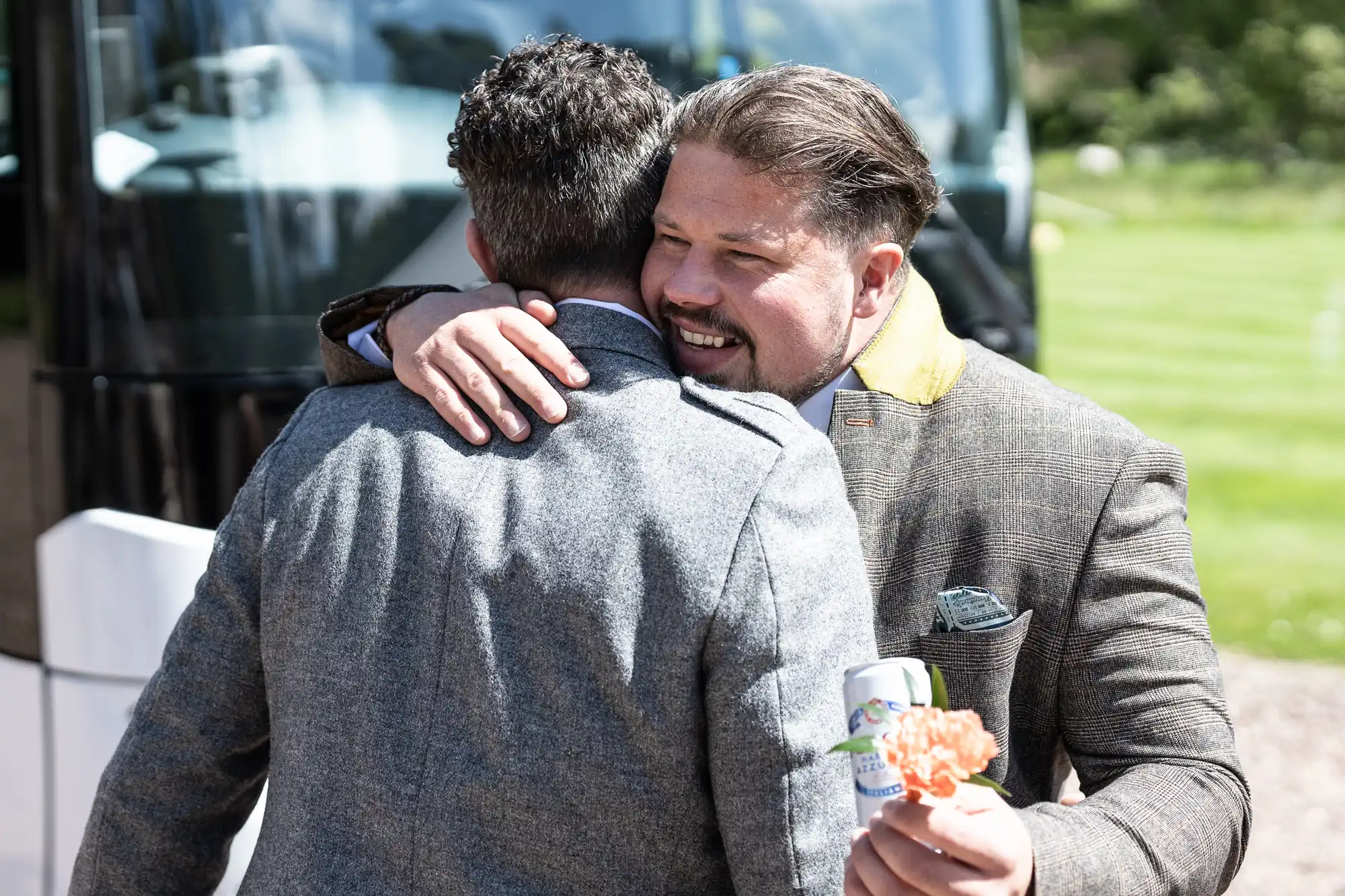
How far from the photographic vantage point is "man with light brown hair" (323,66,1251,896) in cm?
200

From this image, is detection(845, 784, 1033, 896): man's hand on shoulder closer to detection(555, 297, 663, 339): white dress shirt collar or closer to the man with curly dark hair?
the man with curly dark hair

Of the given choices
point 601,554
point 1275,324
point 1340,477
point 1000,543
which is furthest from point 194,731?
point 1275,324

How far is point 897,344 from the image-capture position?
89.0 inches

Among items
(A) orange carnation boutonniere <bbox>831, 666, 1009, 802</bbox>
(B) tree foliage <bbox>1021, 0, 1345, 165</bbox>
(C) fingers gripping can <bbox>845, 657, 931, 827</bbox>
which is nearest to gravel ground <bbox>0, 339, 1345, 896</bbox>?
(C) fingers gripping can <bbox>845, 657, 931, 827</bbox>

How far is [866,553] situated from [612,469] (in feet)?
1.69

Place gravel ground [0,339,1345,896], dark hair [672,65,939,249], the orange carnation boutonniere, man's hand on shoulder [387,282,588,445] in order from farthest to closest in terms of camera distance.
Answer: gravel ground [0,339,1345,896]
dark hair [672,65,939,249]
man's hand on shoulder [387,282,588,445]
the orange carnation boutonniere

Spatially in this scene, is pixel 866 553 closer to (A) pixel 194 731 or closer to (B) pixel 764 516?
(B) pixel 764 516

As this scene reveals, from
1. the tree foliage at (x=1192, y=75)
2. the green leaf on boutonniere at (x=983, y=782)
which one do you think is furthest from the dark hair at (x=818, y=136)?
the tree foliage at (x=1192, y=75)

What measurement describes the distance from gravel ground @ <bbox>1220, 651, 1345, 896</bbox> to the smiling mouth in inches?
132

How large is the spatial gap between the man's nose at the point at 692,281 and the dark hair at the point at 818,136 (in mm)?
140

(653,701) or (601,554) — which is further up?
(601,554)

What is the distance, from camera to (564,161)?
1962 mm

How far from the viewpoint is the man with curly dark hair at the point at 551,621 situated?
1.70 meters

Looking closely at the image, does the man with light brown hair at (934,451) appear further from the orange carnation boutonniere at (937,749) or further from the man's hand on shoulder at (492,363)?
the orange carnation boutonniere at (937,749)
